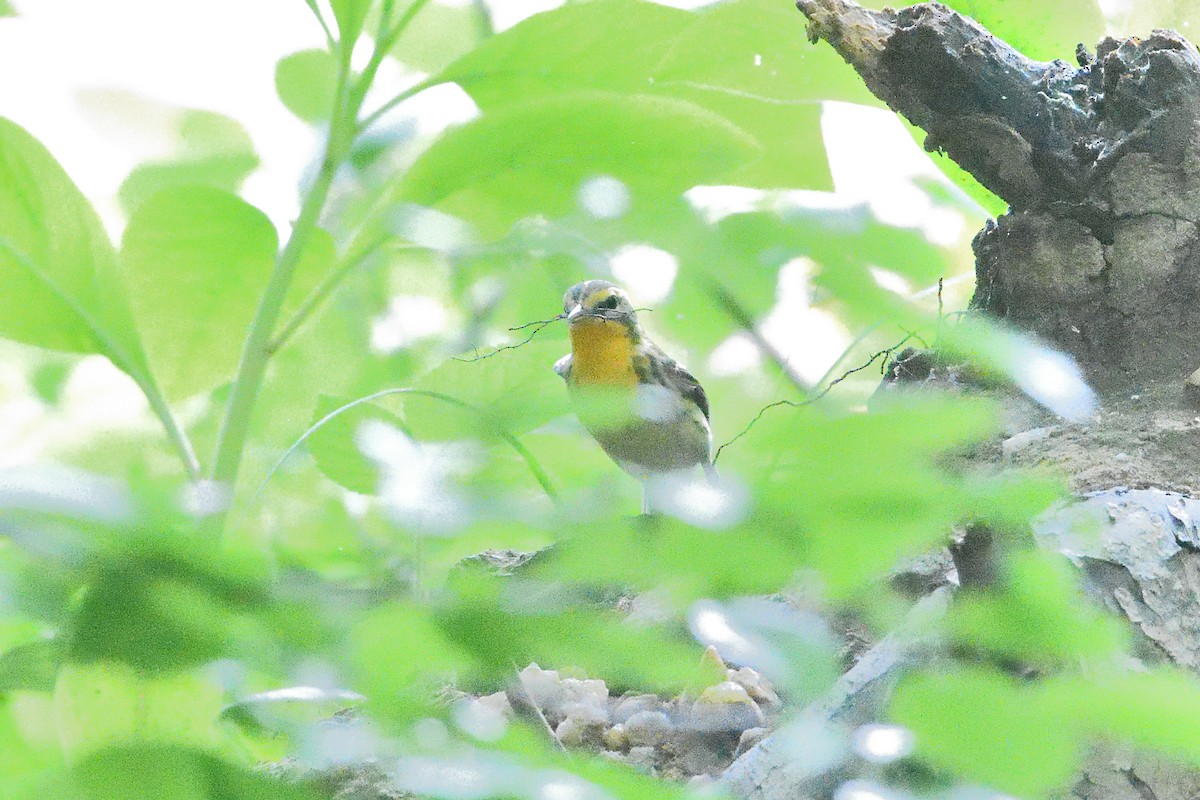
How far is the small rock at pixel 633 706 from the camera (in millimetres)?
509

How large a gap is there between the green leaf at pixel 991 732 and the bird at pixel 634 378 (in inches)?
5.7

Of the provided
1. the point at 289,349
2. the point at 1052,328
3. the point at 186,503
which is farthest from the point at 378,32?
the point at 186,503

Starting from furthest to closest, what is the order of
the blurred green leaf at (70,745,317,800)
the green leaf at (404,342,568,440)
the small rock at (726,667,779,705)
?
the small rock at (726,667,779,705) → the green leaf at (404,342,568,440) → the blurred green leaf at (70,745,317,800)

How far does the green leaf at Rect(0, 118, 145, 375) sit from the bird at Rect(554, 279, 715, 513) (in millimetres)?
292

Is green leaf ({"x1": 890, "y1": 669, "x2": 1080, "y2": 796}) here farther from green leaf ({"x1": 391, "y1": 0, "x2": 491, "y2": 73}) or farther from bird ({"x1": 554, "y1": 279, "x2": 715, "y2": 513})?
green leaf ({"x1": 391, "y1": 0, "x2": 491, "y2": 73})

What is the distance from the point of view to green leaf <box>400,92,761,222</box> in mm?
603

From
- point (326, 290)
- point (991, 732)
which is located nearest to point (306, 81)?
point (326, 290)

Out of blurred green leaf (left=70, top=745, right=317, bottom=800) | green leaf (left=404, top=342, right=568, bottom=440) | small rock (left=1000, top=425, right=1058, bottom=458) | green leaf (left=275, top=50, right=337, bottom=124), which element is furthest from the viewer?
green leaf (left=275, top=50, right=337, bottom=124)

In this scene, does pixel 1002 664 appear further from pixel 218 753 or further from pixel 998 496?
pixel 218 753

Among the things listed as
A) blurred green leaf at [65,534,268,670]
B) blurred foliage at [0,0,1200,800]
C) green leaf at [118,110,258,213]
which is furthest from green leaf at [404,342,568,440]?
green leaf at [118,110,258,213]

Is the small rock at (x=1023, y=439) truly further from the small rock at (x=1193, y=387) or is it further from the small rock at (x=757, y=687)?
the small rock at (x=757, y=687)

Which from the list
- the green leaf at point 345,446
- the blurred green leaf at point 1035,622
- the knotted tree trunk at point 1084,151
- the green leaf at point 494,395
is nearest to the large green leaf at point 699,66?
the knotted tree trunk at point 1084,151

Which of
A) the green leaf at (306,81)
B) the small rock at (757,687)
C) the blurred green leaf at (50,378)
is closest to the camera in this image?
the small rock at (757,687)

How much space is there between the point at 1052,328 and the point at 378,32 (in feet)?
1.79
